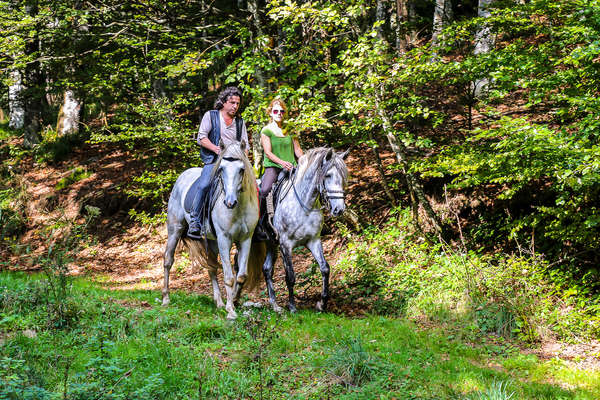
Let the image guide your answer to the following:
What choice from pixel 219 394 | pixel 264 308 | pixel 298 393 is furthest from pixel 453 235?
pixel 219 394

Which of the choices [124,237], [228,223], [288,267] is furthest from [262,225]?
[124,237]

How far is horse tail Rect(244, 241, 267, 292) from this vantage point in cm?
779

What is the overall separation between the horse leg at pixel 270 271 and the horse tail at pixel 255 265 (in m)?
0.11

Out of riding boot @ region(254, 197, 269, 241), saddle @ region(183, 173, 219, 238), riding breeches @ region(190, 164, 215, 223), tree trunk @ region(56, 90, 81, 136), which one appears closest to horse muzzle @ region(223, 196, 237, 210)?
saddle @ region(183, 173, 219, 238)

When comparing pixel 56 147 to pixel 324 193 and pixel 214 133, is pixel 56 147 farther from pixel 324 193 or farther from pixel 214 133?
pixel 324 193

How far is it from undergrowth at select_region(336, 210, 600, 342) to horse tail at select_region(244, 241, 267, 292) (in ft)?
5.66

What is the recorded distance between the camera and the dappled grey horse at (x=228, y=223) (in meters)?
6.23

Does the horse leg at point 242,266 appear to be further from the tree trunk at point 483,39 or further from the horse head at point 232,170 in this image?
the tree trunk at point 483,39

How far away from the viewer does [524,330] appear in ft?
20.4

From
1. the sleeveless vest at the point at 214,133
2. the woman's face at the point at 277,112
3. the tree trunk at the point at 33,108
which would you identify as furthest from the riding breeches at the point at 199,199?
the tree trunk at the point at 33,108

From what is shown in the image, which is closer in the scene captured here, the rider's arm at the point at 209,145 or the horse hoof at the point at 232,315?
the horse hoof at the point at 232,315

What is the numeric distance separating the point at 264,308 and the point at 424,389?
3.28m

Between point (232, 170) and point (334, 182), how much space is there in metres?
1.67

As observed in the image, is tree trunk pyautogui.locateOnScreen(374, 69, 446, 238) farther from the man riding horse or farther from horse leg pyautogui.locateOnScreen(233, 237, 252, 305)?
horse leg pyautogui.locateOnScreen(233, 237, 252, 305)
